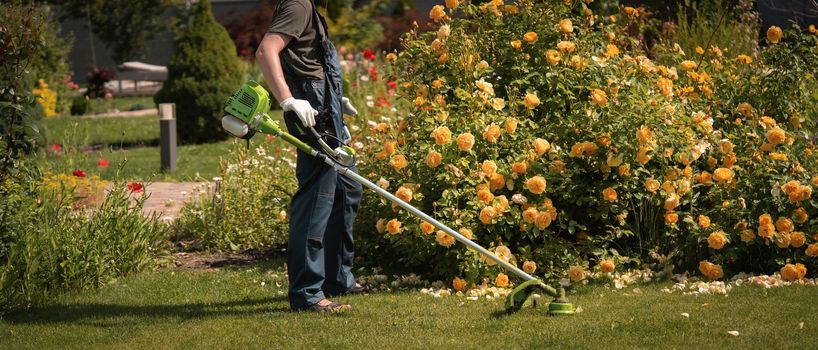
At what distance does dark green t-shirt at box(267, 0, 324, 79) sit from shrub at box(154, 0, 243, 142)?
754 cm

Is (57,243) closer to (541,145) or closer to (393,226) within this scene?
(393,226)

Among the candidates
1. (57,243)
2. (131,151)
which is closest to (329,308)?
(57,243)

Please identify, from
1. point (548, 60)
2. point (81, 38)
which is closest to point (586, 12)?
point (548, 60)

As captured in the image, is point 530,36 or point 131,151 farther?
point 131,151

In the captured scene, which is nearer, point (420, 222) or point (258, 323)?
point (258, 323)

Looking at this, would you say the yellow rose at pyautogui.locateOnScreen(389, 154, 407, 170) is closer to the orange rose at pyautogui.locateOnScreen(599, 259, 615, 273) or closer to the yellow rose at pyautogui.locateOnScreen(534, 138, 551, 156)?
the yellow rose at pyautogui.locateOnScreen(534, 138, 551, 156)

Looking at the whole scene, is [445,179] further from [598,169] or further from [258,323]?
[258,323]

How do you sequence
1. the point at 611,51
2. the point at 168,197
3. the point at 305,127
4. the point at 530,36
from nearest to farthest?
the point at 305,127 → the point at 530,36 → the point at 611,51 → the point at 168,197

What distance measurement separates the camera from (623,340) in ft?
13.1

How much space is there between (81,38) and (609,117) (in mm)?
25003

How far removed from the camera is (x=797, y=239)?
494 centimetres

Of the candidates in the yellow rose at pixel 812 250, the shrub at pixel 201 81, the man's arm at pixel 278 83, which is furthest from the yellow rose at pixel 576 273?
the shrub at pixel 201 81

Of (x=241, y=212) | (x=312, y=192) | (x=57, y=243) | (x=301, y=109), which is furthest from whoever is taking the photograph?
(x=241, y=212)

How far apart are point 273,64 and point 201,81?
26.3ft
